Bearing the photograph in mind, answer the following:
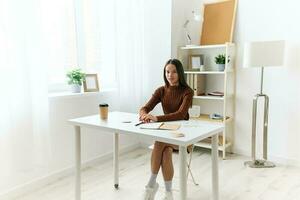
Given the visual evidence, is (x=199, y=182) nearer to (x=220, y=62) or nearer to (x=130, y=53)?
(x=220, y=62)

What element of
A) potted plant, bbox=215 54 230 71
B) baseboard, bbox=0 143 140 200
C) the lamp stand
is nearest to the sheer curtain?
baseboard, bbox=0 143 140 200

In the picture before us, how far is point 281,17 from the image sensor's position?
3355mm

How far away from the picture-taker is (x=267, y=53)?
3.13 meters

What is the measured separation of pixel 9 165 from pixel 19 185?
24 centimetres

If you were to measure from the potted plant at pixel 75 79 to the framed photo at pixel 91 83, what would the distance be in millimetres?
96

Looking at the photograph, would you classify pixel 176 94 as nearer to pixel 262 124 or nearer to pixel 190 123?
pixel 190 123

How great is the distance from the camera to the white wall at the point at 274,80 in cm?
332

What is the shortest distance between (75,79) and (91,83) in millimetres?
246

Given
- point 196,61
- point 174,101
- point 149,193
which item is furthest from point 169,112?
point 196,61

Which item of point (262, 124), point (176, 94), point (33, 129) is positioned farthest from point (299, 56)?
point (33, 129)

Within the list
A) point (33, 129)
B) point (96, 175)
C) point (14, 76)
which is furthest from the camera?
point (96, 175)

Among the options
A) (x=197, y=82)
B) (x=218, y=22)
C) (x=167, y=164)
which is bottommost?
(x=167, y=164)

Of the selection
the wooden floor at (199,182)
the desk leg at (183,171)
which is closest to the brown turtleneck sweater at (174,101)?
the desk leg at (183,171)

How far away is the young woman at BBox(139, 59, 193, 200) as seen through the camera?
2416 millimetres
